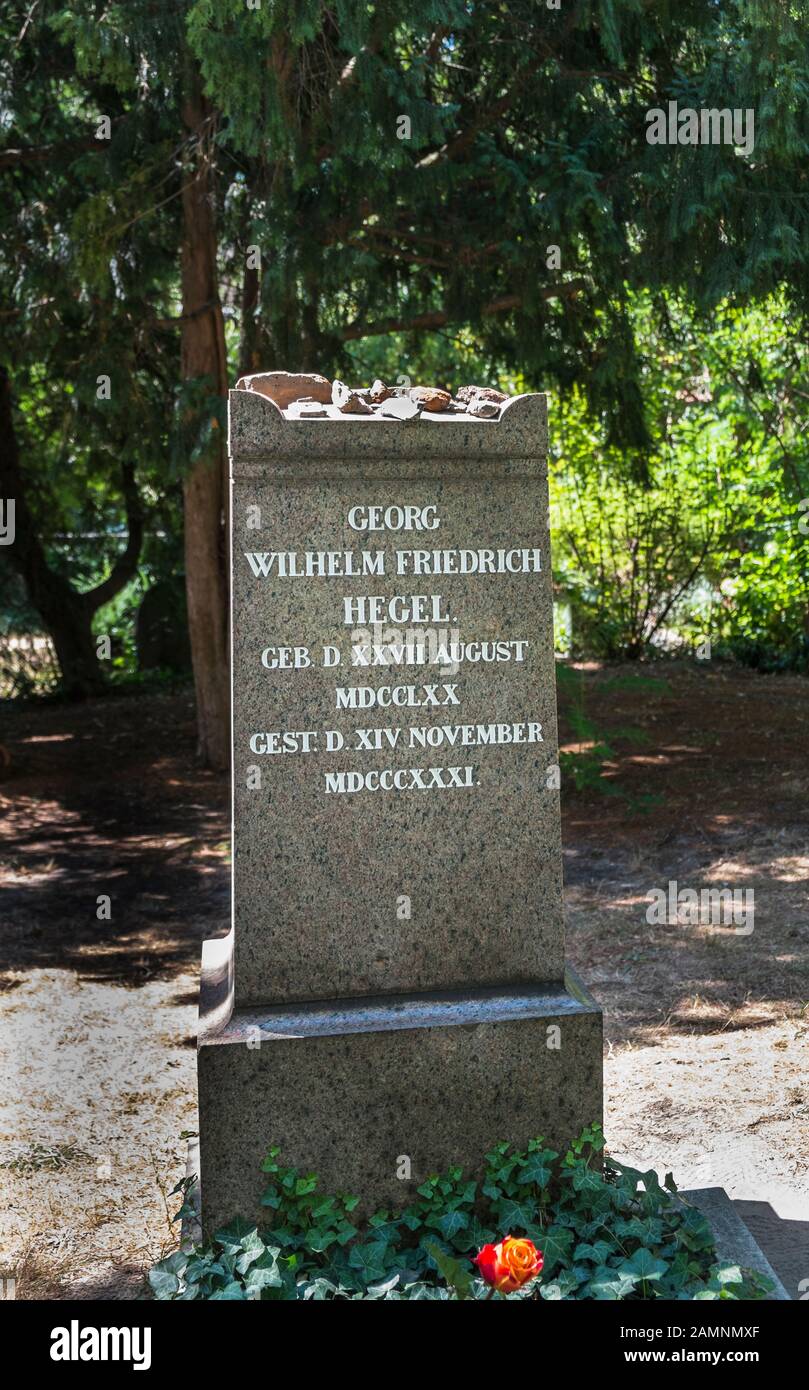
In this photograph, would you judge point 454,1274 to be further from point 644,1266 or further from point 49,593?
point 49,593

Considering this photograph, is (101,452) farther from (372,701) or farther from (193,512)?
(372,701)

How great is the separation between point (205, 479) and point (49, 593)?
467 centimetres

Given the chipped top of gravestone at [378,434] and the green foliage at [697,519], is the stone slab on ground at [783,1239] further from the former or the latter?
the green foliage at [697,519]

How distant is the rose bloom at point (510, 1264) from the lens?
2.61m

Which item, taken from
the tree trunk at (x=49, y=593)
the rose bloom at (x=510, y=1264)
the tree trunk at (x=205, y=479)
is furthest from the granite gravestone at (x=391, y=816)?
the tree trunk at (x=49, y=593)

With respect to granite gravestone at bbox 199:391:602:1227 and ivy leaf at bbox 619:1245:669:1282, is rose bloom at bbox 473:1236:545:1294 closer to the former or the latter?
ivy leaf at bbox 619:1245:669:1282

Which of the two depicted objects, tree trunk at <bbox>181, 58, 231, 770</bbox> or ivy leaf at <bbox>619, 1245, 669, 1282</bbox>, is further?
tree trunk at <bbox>181, 58, 231, 770</bbox>

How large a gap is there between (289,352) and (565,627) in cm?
700

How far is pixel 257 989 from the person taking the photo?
10.4ft

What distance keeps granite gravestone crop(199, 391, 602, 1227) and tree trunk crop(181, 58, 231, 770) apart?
5205 millimetres

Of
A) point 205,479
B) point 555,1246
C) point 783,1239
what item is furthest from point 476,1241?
point 205,479

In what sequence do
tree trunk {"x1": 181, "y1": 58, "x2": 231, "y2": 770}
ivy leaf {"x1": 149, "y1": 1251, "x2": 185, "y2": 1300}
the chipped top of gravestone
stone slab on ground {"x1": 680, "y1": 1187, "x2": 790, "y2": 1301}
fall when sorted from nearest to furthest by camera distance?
ivy leaf {"x1": 149, "y1": 1251, "x2": 185, "y2": 1300} < stone slab on ground {"x1": 680, "y1": 1187, "x2": 790, "y2": 1301} < the chipped top of gravestone < tree trunk {"x1": 181, "y1": 58, "x2": 231, "y2": 770}

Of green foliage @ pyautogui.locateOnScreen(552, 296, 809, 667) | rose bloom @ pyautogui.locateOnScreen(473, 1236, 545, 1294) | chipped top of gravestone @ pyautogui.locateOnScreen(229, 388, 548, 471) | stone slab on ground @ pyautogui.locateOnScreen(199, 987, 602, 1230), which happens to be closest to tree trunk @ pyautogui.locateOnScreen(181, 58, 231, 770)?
green foliage @ pyautogui.locateOnScreen(552, 296, 809, 667)

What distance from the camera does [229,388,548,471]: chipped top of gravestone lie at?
313cm
